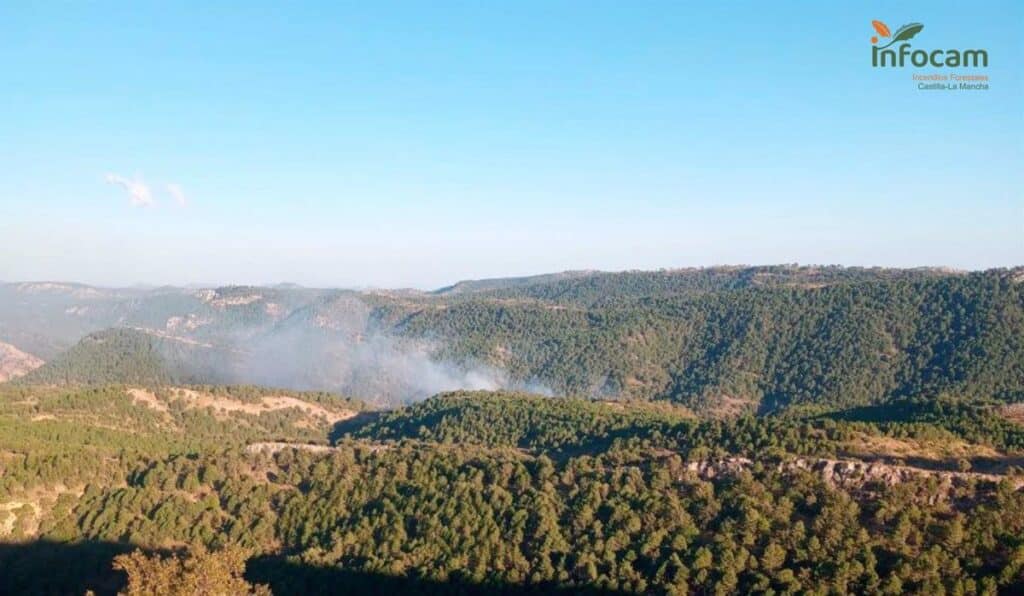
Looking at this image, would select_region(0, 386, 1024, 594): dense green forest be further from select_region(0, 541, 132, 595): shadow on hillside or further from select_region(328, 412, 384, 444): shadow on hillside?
select_region(328, 412, 384, 444): shadow on hillside

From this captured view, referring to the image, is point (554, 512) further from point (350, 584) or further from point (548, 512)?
point (350, 584)

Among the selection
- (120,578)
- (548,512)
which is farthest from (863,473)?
(120,578)

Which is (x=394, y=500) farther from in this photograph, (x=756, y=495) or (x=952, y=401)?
(x=952, y=401)

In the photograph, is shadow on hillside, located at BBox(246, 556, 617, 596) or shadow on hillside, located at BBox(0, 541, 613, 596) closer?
shadow on hillside, located at BBox(246, 556, 617, 596)

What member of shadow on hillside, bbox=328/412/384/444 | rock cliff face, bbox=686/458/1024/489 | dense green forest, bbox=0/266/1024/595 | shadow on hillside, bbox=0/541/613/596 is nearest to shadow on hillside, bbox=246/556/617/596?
shadow on hillside, bbox=0/541/613/596

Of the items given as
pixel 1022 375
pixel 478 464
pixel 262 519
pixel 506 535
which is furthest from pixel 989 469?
A: pixel 1022 375
